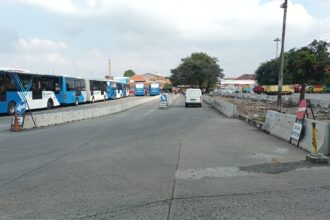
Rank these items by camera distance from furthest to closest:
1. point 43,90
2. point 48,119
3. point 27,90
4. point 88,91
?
point 88,91 < point 43,90 < point 27,90 < point 48,119

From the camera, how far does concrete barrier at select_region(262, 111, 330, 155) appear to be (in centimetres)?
955

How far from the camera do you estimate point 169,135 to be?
46.0 feet

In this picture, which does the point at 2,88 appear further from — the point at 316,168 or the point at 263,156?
the point at 316,168

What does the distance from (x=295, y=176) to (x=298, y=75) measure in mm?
21686

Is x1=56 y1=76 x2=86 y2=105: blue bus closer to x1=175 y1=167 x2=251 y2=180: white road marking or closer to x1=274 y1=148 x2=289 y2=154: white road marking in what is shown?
x1=274 y1=148 x2=289 y2=154: white road marking

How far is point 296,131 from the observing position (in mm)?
11219

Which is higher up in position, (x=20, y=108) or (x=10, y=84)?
(x=10, y=84)

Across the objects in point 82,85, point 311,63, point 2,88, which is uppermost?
point 311,63

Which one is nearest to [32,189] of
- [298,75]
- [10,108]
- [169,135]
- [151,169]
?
[151,169]

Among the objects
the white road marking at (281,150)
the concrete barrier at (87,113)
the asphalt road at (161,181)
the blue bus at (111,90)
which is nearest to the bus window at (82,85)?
the blue bus at (111,90)

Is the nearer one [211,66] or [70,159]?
[70,159]

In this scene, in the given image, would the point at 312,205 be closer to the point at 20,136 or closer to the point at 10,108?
the point at 20,136

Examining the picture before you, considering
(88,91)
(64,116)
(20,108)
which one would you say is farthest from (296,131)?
(88,91)

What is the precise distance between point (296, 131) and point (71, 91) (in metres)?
31.9
